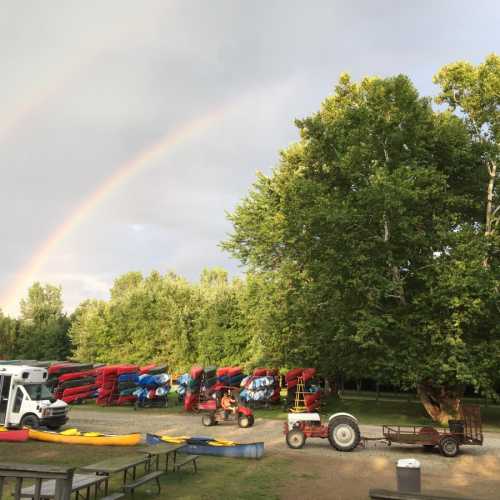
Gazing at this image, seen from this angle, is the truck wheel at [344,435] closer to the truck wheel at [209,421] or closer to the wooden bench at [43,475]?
the truck wheel at [209,421]

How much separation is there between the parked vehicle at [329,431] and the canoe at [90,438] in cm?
533

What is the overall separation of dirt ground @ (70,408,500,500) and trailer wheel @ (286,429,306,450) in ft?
0.95

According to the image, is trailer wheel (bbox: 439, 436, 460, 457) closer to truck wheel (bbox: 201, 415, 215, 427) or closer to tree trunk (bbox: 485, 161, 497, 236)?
truck wheel (bbox: 201, 415, 215, 427)

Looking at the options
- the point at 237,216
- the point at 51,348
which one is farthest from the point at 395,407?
the point at 51,348

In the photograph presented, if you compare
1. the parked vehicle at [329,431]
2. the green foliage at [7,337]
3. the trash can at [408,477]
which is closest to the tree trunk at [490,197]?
the parked vehicle at [329,431]

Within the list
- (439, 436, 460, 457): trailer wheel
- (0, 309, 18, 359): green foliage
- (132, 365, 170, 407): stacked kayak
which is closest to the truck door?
(132, 365, 170, 407): stacked kayak

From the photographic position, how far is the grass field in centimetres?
1087

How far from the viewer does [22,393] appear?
20.2m

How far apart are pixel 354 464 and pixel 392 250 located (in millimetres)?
13401

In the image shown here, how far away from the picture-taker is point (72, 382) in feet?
111

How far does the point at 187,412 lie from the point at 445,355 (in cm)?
1476

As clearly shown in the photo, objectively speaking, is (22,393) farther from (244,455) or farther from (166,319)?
(166,319)

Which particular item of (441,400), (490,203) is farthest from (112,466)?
(490,203)

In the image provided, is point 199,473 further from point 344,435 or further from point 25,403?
point 25,403
